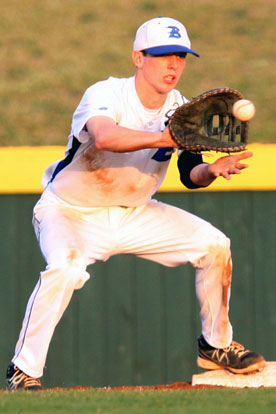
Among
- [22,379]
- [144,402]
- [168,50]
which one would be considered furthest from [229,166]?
[22,379]

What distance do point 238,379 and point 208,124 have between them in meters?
1.53

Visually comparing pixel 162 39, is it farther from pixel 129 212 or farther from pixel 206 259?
pixel 206 259

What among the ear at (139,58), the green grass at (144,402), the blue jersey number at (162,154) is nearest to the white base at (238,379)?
the green grass at (144,402)

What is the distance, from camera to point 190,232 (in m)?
5.89

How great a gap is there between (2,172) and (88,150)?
7.17 ft

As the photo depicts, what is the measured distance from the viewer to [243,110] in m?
5.42

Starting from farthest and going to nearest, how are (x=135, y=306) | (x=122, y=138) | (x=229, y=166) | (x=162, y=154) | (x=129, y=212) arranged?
(x=135, y=306)
(x=129, y=212)
(x=162, y=154)
(x=229, y=166)
(x=122, y=138)

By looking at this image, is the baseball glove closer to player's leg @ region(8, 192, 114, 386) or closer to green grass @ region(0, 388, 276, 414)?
player's leg @ region(8, 192, 114, 386)

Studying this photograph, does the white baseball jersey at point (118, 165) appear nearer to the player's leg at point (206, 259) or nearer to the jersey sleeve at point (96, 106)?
the jersey sleeve at point (96, 106)

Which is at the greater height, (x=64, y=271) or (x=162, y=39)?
(x=162, y=39)

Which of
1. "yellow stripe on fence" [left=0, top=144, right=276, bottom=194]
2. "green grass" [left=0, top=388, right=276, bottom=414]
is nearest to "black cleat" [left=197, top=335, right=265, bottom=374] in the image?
"green grass" [left=0, top=388, right=276, bottom=414]

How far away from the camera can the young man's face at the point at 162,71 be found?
555 cm

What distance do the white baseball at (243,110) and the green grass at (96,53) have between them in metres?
4.60

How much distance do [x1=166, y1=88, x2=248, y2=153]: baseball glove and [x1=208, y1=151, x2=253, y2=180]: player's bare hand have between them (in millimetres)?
71
